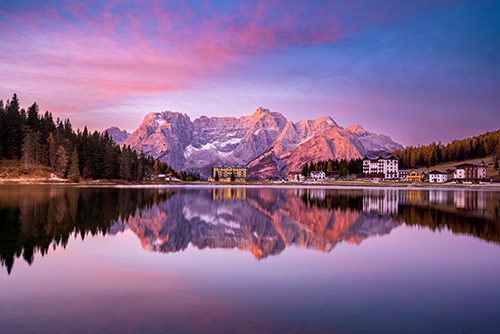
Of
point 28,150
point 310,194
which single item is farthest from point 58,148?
point 310,194

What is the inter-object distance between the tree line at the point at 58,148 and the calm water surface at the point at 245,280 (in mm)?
131106

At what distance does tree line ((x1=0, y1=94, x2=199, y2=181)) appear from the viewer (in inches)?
5527

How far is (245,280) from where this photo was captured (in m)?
13.4

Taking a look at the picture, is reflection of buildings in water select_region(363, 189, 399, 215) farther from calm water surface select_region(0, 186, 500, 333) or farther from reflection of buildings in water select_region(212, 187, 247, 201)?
reflection of buildings in water select_region(212, 187, 247, 201)

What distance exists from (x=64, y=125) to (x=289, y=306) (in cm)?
19308

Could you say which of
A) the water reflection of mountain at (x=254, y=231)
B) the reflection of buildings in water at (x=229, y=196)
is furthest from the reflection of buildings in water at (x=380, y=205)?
the reflection of buildings in water at (x=229, y=196)

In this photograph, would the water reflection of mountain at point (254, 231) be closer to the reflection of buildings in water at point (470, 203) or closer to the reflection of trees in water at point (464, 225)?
the reflection of trees in water at point (464, 225)

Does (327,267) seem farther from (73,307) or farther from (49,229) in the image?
(49,229)

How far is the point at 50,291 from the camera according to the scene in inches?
463

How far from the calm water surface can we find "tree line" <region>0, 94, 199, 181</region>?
131106 mm

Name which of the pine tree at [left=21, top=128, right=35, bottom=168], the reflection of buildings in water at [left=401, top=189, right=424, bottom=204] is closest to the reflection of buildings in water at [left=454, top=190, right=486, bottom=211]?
the reflection of buildings in water at [left=401, top=189, right=424, bottom=204]

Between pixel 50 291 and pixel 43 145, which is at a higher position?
pixel 43 145

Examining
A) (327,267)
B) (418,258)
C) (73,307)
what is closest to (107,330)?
Result: (73,307)

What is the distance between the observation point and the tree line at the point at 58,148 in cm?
14038
